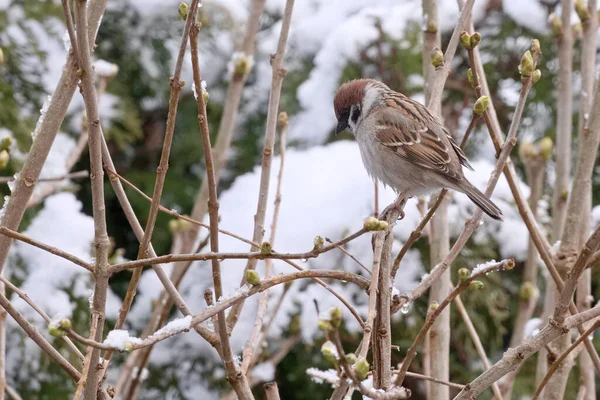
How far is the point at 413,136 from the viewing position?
2.73 meters

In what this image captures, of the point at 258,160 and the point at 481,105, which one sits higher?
the point at 258,160

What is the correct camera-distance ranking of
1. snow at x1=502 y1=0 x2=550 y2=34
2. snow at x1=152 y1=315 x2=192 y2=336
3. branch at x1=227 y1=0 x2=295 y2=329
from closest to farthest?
snow at x1=152 y1=315 x2=192 y2=336 < branch at x1=227 y1=0 x2=295 y2=329 < snow at x1=502 y1=0 x2=550 y2=34

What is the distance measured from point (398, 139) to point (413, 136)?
0.18ft

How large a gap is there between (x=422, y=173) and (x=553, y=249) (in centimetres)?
67

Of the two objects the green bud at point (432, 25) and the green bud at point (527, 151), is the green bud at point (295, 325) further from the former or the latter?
the green bud at point (432, 25)

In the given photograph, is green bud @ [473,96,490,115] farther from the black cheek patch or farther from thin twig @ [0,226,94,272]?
the black cheek patch

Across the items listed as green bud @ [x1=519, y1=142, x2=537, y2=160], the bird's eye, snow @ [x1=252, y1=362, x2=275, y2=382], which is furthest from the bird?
snow @ [x1=252, y1=362, x2=275, y2=382]

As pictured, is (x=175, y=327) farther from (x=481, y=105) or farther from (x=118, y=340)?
(x=481, y=105)

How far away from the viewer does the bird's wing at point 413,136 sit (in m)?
2.60

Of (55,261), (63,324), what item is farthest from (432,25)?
(55,261)

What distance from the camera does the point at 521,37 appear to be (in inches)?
134

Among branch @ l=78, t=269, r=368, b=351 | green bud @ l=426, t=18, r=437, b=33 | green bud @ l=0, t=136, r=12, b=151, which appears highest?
green bud @ l=426, t=18, r=437, b=33

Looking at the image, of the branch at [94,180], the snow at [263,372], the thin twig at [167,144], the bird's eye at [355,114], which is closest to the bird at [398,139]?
the bird's eye at [355,114]

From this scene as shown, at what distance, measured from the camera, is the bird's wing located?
2.60 metres
